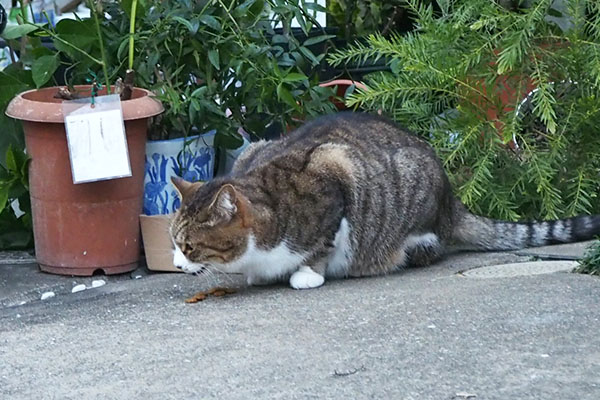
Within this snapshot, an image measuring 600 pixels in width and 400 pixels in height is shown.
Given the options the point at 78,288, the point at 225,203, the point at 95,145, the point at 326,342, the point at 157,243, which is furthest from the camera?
the point at 157,243

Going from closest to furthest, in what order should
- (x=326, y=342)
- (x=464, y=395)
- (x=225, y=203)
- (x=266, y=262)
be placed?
(x=464, y=395), (x=326, y=342), (x=225, y=203), (x=266, y=262)

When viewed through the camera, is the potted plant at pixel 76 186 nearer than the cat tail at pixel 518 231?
No

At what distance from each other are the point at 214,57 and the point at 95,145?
2.40ft

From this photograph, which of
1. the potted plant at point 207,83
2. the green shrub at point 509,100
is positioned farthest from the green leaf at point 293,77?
the green shrub at point 509,100

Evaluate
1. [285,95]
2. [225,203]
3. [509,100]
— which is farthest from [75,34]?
[509,100]

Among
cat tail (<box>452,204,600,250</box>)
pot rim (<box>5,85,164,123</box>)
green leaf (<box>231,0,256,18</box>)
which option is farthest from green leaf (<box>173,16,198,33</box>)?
cat tail (<box>452,204,600,250</box>)

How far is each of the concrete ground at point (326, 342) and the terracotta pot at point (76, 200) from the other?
0.48m

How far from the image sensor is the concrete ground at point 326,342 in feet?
10.5

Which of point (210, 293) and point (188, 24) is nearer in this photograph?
point (210, 293)

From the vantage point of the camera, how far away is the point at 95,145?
500cm

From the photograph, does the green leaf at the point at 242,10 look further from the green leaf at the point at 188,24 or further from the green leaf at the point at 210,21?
the green leaf at the point at 188,24

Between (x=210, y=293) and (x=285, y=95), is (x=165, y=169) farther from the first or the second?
(x=210, y=293)

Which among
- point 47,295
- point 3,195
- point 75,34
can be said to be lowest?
point 47,295

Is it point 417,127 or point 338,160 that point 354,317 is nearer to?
point 338,160
